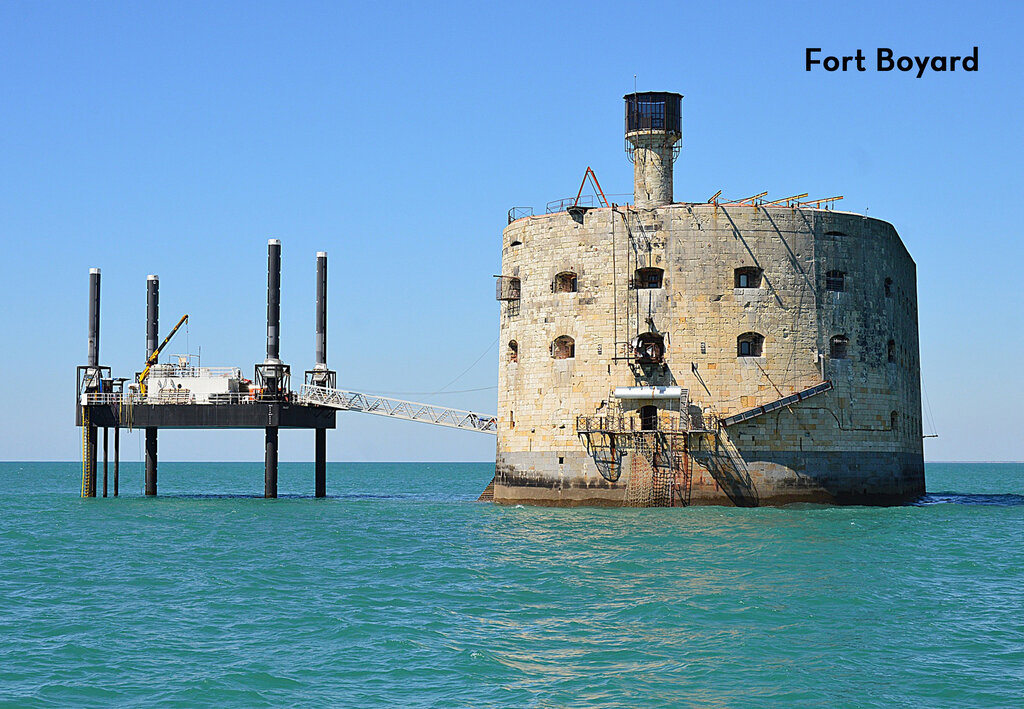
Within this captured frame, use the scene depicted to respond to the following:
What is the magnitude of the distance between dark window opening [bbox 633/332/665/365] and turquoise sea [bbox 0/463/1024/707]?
5436 mm

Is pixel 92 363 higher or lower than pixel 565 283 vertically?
lower

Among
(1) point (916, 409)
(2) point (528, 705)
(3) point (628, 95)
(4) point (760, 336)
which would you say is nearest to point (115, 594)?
(2) point (528, 705)

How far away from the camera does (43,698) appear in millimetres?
15711

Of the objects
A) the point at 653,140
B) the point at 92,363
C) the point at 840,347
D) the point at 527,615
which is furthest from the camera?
the point at 92,363

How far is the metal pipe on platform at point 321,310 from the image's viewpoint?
174ft

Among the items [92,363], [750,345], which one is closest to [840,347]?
[750,345]

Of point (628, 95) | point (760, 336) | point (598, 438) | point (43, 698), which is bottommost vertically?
point (43, 698)

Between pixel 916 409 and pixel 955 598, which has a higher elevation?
pixel 916 409

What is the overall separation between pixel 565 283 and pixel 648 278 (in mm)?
2946

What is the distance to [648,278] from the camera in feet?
132

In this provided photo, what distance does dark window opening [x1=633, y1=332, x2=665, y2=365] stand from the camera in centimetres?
3938

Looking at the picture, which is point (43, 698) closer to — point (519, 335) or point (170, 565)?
Answer: point (170, 565)

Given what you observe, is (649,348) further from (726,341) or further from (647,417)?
(726,341)

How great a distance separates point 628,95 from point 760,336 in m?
10.3
